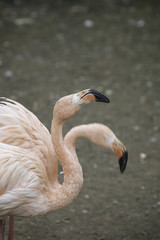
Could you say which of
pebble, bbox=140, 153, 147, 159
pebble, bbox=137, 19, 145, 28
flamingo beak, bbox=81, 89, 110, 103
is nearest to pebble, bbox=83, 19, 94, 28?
pebble, bbox=137, 19, 145, 28

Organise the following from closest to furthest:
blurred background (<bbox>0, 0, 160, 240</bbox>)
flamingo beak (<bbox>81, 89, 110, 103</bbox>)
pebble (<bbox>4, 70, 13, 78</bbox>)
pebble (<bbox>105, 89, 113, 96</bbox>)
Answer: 1. flamingo beak (<bbox>81, 89, 110, 103</bbox>)
2. blurred background (<bbox>0, 0, 160, 240</bbox>)
3. pebble (<bbox>105, 89, 113, 96</bbox>)
4. pebble (<bbox>4, 70, 13, 78</bbox>)

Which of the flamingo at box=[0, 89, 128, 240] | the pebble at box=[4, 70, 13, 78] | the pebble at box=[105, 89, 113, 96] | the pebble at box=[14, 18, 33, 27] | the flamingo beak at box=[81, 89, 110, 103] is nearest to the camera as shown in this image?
the flamingo beak at box=[81, 89, 110, 103]

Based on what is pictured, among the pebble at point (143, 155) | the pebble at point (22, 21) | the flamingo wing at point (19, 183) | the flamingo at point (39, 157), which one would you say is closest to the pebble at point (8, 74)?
the pebble at point (22, 21)

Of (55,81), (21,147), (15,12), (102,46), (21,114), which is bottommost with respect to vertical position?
(21,147)

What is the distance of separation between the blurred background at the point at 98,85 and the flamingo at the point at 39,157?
0.85 m

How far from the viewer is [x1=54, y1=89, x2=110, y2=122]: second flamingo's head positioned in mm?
3006

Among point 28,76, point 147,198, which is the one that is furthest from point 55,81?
point 147,198

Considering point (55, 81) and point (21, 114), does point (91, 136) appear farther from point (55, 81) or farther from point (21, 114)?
point (55, 81)

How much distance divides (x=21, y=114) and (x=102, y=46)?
15.3 feet

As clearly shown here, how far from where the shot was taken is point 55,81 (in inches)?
271

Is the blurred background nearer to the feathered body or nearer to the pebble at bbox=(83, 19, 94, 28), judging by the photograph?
the pebble at bbox=(83, 19, 94, 28)

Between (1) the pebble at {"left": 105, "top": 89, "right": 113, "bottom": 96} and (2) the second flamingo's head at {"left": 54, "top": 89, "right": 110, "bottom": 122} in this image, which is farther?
(1) the pebble at {"left": 105, "top": 89, "right": 113, "bottom": 96}

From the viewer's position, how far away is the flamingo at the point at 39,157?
10.2 feet

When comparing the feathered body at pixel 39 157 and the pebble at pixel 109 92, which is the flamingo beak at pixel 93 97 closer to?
the feathered body at pixel 39 157
